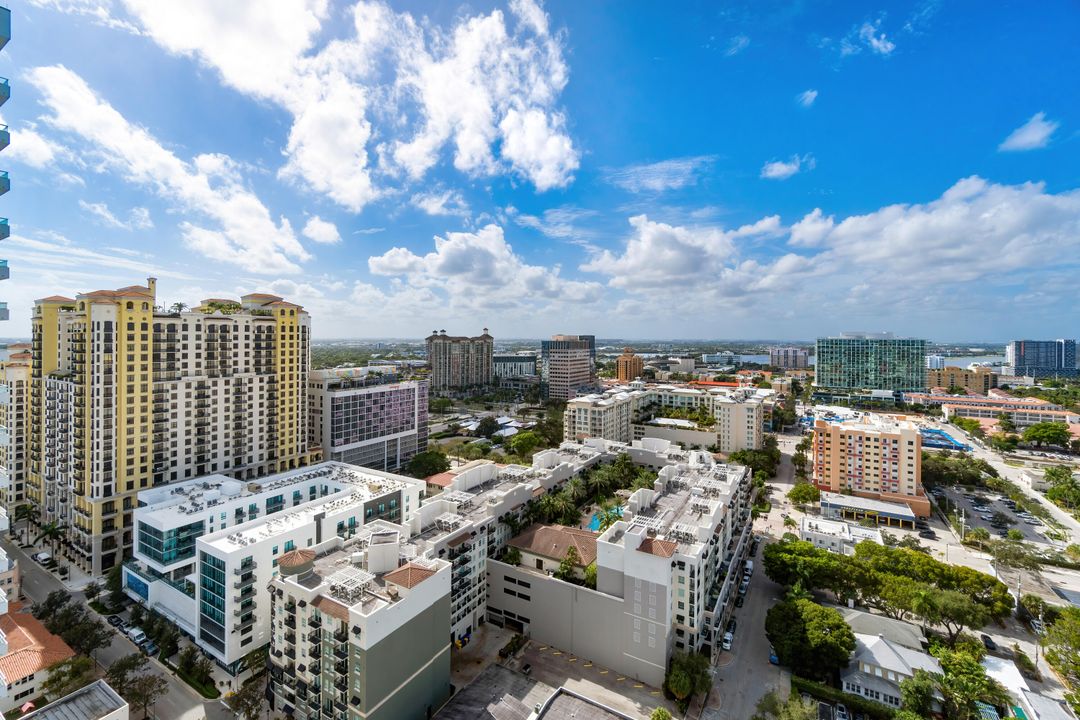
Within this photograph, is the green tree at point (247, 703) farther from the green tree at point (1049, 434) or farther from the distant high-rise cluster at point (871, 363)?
the distant high-rise cluster at point (871, 363)

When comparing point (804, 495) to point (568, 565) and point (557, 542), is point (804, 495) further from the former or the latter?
point (568, 565)

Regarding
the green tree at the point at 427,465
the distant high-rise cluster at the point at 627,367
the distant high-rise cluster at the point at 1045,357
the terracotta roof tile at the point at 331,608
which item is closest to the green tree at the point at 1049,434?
the distant high-rise cluster at the point at 627,367

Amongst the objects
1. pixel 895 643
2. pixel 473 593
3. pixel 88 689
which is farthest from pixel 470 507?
pixel 895 643

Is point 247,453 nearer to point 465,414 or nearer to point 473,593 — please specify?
point 473,593

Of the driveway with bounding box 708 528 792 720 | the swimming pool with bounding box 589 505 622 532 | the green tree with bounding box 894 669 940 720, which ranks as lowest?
the driveway with bounding box 708 528 792 720

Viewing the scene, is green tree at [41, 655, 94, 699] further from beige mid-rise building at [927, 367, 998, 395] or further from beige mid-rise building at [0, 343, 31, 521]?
beige mid-rise building at [927, 367, 998, 395]

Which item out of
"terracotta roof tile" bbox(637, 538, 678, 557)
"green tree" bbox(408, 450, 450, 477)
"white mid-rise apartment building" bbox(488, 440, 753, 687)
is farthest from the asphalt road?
"green tree" bbox(408, 450, 450, 477)
